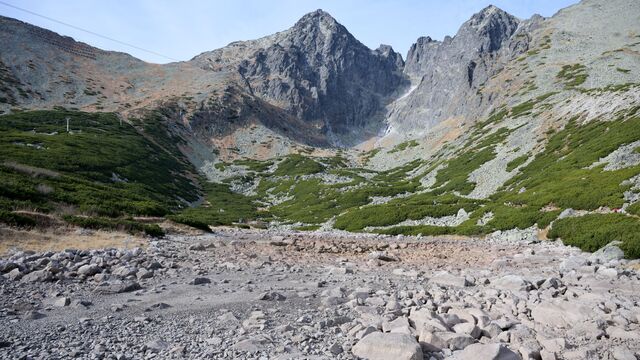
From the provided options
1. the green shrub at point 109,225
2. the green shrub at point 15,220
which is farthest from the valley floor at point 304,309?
the green shrub at point 109,225

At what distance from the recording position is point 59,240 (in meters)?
22.0

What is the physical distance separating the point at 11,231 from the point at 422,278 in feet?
69.2

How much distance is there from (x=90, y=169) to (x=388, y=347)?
71114 millimetres

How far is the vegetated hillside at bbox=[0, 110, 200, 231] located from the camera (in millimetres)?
30453

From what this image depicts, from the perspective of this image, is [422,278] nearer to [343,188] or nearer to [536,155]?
[536,155]

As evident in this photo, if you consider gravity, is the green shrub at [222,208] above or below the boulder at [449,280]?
below

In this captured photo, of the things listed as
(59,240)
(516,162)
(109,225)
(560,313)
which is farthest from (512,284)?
(516,162)

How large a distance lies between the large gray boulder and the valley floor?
22 mm

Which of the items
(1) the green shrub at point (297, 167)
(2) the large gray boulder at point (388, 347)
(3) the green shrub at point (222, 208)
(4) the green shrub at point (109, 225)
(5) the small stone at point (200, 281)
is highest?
(2) the large gray boulder at point (388, 347)

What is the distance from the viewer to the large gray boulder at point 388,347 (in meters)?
7.90

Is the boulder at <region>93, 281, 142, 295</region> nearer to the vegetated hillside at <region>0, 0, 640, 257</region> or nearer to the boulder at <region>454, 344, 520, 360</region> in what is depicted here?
the boulder at <region>454, 344, 520, 360</region>

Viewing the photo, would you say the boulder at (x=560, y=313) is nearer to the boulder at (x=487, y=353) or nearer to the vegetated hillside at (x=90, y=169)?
the boulder at (x=487, y=353)

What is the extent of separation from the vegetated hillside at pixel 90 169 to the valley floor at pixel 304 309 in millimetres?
12711

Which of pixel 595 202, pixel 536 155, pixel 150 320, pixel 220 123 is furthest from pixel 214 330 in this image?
pixel 220 123
